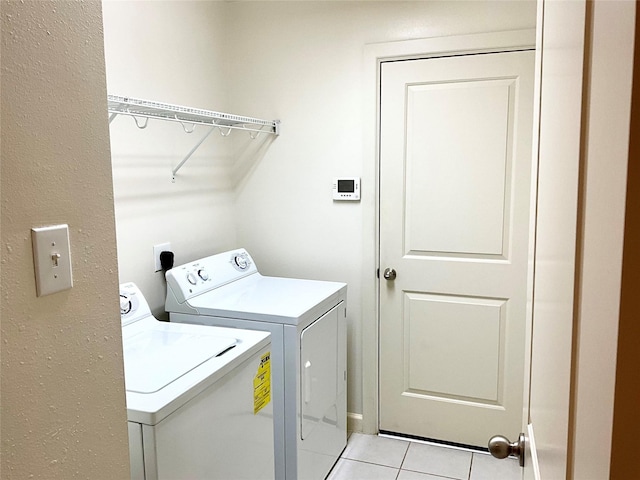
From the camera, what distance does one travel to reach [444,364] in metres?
2.76

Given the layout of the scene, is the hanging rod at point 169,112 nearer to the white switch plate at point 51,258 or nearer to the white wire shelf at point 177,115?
the white wire shelf at point 177,115

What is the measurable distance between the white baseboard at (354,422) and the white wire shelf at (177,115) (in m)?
1.64

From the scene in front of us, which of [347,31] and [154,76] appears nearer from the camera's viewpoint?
[154,76]

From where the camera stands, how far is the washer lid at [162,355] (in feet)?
4.90

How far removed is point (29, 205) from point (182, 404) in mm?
774

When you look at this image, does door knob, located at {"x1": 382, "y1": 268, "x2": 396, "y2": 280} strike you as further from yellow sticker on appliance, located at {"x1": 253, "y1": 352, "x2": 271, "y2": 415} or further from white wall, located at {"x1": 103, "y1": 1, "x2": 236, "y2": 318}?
yellow sticker on appliance, located at {"x1": 253, "y1": 352, "x2": 271, "y2": 415}

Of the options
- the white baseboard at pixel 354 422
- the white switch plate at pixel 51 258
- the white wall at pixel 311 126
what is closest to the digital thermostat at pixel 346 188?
the white wall at pixel 311 126

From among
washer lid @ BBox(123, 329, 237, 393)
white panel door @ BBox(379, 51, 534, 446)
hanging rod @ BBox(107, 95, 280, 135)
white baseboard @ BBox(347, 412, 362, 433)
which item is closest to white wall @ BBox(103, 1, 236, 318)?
hanging rod @ BBox(107, 95, 280, 135)

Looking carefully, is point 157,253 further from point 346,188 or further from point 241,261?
point 346,188

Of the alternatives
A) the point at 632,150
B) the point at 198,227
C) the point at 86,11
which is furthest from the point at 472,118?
the point at 632,150

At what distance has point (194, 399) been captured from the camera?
146 cm

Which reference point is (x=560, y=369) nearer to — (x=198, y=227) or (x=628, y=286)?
(x=628, y=286)

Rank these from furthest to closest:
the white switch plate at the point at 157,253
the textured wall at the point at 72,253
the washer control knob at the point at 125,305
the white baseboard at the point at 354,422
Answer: the white baseboard at the point at 354,422 → the white switch plate at the point at 157,253 → the washer control knob at the point at 125,305 → the textured wall at the point at 72,253

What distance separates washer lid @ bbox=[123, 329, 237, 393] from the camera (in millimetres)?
1493
